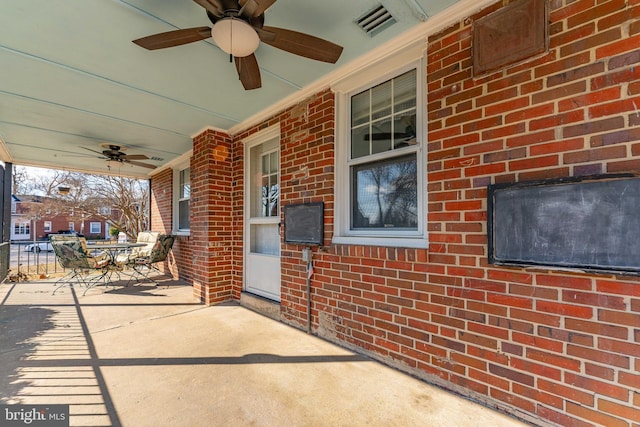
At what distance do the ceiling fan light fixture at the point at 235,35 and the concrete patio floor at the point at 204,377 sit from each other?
2328 millimetres

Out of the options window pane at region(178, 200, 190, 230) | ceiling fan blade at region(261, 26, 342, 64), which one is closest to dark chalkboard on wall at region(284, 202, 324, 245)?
ceiling fan blade at region(261, 26, 342, 64)

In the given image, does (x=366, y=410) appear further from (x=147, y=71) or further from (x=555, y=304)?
(x=147, y=71)

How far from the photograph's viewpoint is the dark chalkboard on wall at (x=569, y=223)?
4.31 feet

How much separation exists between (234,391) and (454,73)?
2723 mm

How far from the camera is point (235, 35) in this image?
169 centimetres

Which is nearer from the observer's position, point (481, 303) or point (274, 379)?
point (481, 303)

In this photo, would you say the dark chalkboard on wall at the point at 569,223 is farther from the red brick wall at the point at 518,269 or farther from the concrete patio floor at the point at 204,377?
the concrete patio floor at the point at 204,377

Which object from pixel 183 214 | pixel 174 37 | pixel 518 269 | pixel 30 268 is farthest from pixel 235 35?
pixel 30 268

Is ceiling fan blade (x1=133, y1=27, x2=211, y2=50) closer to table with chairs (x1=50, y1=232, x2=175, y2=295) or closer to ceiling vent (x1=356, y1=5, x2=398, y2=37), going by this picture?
ceiling vent (x1=356, y1=5, x2=398, y2=37)

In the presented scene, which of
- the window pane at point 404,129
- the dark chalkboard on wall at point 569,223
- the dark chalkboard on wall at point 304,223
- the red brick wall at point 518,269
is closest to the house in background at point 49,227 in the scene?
the dark chalkboard on wall at point 304,223

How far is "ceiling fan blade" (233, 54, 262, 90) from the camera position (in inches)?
79.9

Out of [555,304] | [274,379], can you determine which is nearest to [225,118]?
[274,379]

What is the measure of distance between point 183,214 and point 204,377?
4.75m

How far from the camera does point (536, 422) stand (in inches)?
62.6
